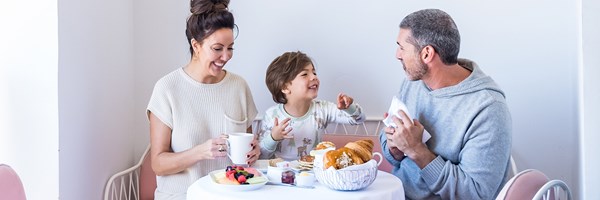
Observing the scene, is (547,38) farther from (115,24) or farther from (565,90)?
(115,24)

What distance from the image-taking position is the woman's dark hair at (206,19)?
182 cm

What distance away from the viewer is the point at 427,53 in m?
1.61

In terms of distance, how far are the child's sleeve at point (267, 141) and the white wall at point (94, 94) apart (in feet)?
1.84

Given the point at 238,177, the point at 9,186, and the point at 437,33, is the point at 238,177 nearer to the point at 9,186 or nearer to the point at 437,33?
the point at 9,186

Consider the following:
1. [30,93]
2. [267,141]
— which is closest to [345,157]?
[267,141]

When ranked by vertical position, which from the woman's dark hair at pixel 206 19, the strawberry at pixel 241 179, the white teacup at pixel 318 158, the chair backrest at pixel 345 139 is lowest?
the chair backrest at pixel 345 139

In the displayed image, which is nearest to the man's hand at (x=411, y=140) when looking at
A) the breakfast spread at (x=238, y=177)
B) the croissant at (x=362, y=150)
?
the croissant at (x=362, y=150)

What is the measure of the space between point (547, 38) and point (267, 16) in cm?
105

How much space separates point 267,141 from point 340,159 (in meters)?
0.56

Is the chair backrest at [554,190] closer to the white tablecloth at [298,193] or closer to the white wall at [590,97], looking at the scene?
the white wall at [590,97]

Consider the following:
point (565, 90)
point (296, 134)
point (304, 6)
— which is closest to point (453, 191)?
point (296, 134)

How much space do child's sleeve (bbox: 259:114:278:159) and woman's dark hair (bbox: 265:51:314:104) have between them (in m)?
0.09

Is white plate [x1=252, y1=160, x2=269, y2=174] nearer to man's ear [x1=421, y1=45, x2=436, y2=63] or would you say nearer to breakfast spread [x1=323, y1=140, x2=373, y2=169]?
breakfast spread [x1=323, y1=140, x2=373, y2=169]

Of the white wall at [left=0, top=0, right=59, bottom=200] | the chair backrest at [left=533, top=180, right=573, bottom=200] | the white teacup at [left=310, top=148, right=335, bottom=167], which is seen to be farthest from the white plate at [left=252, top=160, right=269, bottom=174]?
the chair backrest at [left=533, top=180, right=573, bottom=200]
